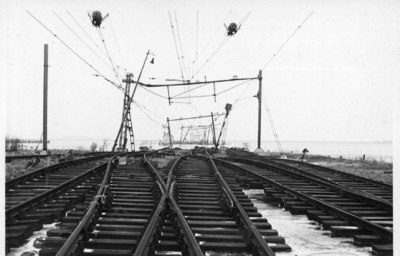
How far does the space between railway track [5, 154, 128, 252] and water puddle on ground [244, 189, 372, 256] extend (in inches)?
132

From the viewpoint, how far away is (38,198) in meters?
5.79

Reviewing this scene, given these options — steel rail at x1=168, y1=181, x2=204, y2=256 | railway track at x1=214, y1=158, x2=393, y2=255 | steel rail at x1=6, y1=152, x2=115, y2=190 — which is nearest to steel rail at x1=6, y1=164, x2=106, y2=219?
steel rail at x1=6, y1=152, x2=115, y2=190

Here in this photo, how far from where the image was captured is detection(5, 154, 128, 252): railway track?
14.9 feet

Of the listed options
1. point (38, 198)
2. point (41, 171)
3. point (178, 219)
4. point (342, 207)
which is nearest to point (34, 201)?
point (38, 198)

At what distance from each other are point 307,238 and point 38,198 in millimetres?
4452

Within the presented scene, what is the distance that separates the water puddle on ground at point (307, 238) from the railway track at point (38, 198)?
3365mm

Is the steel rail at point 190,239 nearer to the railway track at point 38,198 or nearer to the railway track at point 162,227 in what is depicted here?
the railway track at point 162,227

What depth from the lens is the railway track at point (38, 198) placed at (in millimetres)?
4545

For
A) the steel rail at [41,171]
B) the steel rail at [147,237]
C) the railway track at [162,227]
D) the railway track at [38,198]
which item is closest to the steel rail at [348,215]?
the railway track at [162,227]

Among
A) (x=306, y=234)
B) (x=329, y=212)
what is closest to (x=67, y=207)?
(x=306, y=234)

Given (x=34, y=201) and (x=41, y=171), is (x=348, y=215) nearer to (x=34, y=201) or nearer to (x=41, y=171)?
(x=34, y=201)

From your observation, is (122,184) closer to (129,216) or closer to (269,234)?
(129,216)

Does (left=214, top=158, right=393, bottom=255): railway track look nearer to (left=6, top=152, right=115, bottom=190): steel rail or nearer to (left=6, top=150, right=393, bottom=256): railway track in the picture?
(left=6, top=150, right=393, bottom=256): railway track

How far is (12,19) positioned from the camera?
18.1 feet
